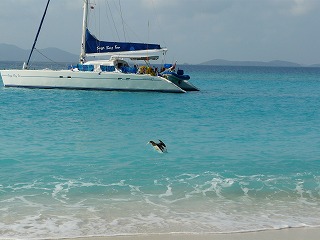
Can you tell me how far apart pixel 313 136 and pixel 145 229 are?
1207cm

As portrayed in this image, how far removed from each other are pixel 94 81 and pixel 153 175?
26592 mm

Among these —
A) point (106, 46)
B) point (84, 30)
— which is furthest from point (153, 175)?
point (84, 30)

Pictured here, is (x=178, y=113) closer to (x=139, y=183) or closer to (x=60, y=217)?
(x=139, y=183)

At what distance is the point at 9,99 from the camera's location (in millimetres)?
31562

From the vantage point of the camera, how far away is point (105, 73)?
3716 cm

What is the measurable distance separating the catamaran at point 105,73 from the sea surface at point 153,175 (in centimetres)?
1423

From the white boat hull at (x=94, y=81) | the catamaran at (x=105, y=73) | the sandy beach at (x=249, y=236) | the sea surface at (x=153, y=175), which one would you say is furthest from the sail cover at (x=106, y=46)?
the sandy beach at (x=249, y=236)

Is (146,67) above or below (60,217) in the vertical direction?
above

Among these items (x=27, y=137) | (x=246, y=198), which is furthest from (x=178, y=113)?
(x=246, y=198)

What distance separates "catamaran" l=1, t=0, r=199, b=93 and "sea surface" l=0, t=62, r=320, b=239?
1423 centimetres

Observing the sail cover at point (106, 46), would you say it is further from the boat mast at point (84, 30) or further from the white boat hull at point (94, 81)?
the white boat hull at point (94, 81)

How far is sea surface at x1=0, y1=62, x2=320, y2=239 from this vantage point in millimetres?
8273

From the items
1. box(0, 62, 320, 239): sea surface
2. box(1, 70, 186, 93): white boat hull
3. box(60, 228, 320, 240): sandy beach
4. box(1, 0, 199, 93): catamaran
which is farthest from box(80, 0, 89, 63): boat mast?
box(60, 228, 320, 240): sandy beach

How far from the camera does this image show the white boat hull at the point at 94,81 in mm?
37375
